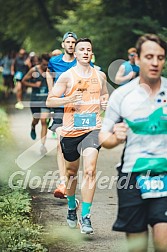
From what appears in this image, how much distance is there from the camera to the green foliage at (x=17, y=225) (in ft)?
22.7

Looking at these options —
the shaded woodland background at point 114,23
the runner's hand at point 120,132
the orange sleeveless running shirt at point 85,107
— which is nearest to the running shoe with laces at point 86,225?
the orange sleeveless running shirt at point 85,107

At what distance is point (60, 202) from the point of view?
1020cm

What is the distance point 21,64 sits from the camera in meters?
24.9

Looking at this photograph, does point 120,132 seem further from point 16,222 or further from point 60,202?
point 60,202

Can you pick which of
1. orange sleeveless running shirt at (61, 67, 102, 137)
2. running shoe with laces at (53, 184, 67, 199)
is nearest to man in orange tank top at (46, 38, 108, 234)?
orange sleeveless running shirt at (61, 67, 102, 137)

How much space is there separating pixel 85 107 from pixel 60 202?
82.3 inches

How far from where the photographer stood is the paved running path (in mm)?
7848

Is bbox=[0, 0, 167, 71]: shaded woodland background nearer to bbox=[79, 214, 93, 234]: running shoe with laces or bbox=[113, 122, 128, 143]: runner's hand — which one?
bbox=[79, 214, 93, 234]: running shoe with laces

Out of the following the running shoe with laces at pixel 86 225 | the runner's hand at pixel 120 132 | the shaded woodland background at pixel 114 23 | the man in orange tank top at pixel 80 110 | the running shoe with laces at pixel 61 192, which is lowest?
the running shoe with laces at pixel 86 225

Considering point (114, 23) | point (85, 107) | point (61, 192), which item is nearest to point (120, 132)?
point (85, 107)

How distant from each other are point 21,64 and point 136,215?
64.0 ft

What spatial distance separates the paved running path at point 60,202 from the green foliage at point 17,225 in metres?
0.19

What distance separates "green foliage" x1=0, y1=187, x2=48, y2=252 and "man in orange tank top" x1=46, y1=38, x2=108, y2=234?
0.57 meters

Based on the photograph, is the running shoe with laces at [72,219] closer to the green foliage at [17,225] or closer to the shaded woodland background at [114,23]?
the green foliage at [17,225]
